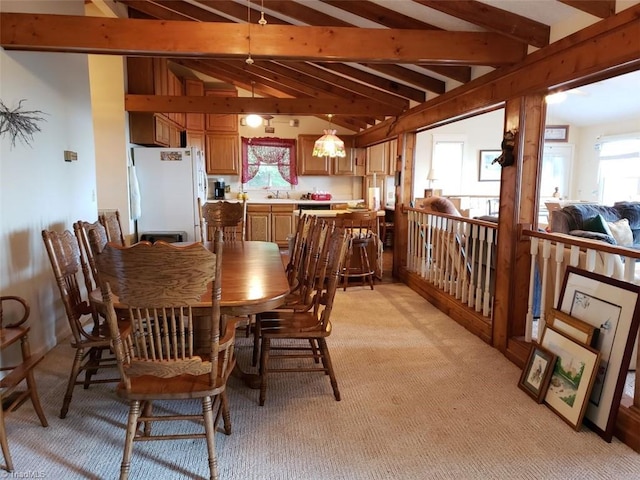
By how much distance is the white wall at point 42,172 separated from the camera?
2.71 metres

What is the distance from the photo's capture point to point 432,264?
468 cm

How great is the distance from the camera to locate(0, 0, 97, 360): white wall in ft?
8.89

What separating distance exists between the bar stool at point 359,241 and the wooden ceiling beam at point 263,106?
1.43 meters

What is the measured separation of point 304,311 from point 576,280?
1.65 m

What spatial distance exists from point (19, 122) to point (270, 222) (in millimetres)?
4871

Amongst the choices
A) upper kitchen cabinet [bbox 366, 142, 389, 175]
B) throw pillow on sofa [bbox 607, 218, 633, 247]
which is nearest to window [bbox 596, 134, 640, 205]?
throw pillow on sofa [bbox 607, 218, 633, 247]

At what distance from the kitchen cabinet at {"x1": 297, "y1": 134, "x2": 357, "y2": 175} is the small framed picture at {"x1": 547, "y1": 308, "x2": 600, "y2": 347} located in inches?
223

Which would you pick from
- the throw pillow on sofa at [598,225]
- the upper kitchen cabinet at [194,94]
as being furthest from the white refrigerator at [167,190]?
the throw pillow on sofa at [598,225]

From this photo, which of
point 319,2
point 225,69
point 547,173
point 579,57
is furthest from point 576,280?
point 547,173

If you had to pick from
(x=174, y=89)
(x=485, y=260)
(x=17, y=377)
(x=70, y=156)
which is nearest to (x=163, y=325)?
(x=17, y=377)

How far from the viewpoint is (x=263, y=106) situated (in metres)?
5.44

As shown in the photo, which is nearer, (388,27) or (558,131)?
(388,27)

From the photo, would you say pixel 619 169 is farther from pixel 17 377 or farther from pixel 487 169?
pixel 17 377

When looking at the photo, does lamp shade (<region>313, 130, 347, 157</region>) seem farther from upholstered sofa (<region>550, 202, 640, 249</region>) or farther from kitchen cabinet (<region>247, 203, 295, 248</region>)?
upholstered sofa (<region>550, 202, 640, 249</region>)
